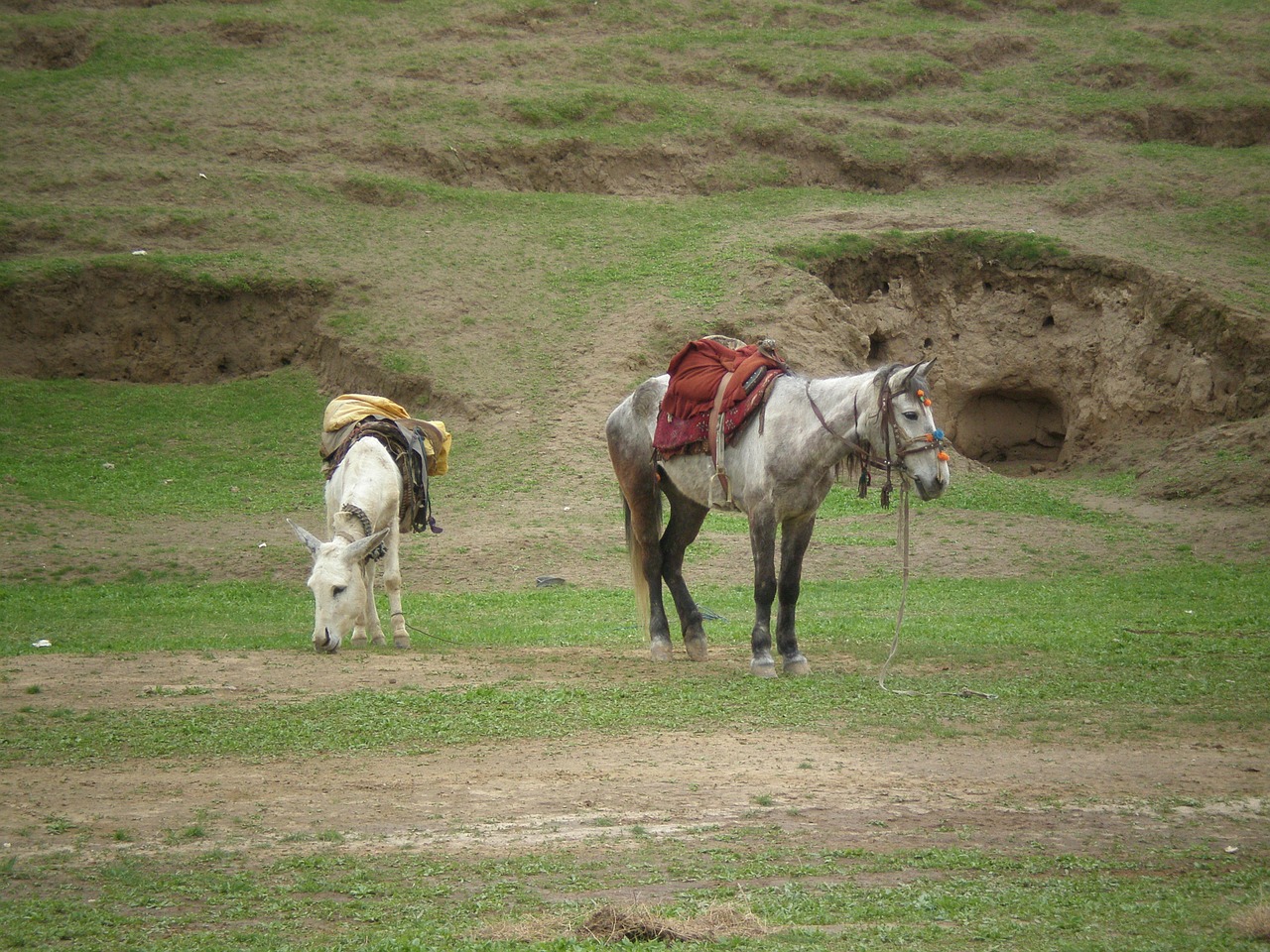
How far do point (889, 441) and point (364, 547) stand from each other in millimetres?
4755

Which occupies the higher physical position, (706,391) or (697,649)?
(706,391)

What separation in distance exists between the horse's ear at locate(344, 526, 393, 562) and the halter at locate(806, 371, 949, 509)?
4.16 m

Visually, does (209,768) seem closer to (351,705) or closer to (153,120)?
(351,705)

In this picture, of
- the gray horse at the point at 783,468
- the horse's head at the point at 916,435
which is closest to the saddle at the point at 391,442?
the gray horse at the point at 783,468

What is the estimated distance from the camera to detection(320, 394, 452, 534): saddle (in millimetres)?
12539

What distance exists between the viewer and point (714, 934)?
183 inches

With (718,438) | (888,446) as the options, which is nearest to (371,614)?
(718,438)

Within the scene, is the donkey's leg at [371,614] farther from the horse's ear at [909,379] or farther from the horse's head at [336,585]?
the horse's ear at [909,379]

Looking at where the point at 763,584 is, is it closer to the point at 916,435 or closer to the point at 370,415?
the point at 916,435

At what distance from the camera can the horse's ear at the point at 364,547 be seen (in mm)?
10805

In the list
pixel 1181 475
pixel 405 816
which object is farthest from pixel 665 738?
pixel 1181 475

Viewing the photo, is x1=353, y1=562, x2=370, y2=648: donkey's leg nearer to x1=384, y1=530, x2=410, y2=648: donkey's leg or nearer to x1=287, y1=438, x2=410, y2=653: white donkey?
x1=287, y1=438, x2=410, y2=653: white donkey

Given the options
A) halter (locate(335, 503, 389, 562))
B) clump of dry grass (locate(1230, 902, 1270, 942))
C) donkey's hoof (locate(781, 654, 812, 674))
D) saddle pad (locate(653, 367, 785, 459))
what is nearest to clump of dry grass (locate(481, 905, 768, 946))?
clump of dry grass (locate(1230, 902, 1270, 942))

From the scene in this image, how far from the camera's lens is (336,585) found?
419 inches
